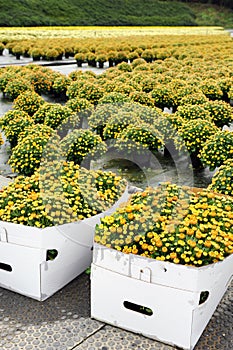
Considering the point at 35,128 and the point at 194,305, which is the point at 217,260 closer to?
the point at 194,305

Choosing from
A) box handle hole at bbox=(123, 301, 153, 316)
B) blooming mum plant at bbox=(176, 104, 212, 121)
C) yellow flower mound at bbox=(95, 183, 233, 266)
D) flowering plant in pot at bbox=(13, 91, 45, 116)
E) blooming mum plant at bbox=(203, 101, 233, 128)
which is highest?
yellow flower mound at bbox=(95, 183, 233, 266)

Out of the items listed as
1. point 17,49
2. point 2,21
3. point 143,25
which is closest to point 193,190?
point 17,49

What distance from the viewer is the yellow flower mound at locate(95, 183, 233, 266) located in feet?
9.43

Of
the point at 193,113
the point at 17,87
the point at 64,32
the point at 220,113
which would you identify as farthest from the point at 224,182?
the point at 64,32

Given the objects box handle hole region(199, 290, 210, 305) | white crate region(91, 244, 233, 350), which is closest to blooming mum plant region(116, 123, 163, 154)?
white crate region(91, 244, 233, 350)

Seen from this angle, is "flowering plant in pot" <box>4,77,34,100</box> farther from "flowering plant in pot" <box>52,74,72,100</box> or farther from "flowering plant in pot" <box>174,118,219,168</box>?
"flowering plant in pot" <box>174,118,219,168</box>

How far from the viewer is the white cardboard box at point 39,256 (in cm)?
317

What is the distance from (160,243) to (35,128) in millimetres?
3473

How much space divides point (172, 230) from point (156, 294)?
1.39 feet

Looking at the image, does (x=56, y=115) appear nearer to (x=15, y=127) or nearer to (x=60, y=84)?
(x=15, y=127)

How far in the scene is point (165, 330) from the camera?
287 centimetres

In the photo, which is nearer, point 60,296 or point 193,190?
point 60,296

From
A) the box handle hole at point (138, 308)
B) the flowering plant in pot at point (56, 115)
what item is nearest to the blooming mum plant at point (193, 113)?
the flowering plant in pot at point (56, 115)

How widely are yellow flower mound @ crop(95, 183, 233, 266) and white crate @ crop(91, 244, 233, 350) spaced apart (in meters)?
0.08
